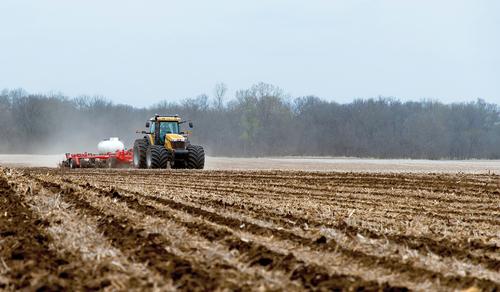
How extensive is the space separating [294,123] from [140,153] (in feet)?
251

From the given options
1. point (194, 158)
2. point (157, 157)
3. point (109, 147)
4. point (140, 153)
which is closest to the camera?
point (157, 157)

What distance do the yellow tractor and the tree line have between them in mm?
61366

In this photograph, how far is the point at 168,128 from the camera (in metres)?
34.5

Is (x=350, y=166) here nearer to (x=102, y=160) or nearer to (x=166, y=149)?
(x=166, y=149)

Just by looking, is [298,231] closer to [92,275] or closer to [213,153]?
[92,275]

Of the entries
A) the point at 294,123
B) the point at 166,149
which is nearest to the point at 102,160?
the point at 166,149

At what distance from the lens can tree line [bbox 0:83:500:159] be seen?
102 metres

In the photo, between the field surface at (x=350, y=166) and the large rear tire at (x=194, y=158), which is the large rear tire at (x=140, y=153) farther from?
the field surface at (x=350, y=166)

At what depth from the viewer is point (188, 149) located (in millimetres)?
33625

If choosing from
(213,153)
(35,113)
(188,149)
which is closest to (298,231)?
(188,149)

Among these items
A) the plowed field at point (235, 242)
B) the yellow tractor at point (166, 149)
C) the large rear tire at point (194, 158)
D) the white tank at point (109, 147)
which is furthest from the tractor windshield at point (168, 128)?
the plowed field at point (235, 242)

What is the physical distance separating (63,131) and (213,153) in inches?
789

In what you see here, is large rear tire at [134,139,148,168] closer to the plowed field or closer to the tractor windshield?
the tractor windshield

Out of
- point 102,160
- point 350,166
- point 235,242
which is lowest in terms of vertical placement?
point 235,242
